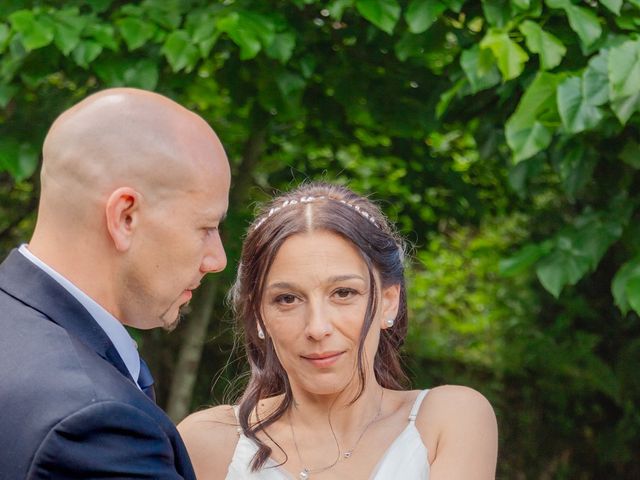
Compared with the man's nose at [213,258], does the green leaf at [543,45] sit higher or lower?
lower

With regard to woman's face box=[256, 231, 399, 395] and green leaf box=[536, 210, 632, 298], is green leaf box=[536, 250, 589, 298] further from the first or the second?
woman's face box=[256, 231, 399, 395]

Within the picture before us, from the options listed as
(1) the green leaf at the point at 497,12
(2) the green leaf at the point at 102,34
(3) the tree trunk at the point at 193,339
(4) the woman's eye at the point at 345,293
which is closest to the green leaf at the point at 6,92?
(2) the green leaf at the point at 102,34

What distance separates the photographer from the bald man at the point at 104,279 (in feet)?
6.09

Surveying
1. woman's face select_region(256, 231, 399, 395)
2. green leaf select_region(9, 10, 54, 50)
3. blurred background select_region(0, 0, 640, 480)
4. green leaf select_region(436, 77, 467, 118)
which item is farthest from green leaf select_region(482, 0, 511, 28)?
green leaf select_region(9, 10, 54, 50)

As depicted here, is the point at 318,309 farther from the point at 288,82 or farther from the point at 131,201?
the point at 288,82

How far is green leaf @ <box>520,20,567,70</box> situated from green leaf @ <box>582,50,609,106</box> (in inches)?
6.8

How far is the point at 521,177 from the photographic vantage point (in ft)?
13.4

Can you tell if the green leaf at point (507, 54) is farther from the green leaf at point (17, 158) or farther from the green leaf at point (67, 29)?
the green leaf at point (17, 158)

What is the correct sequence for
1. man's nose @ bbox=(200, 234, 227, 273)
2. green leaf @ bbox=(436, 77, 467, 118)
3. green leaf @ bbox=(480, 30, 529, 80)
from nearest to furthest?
man's nose @ bbox=(200, 234, 227, 273), green leaf @ bbox=(480, 30, 529, 80), green leaf @ bbox=(436, 77, 467, 118)

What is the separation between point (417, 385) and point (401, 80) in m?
2.97

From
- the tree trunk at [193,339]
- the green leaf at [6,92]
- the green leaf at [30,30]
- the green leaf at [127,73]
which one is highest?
the green leaf at [30,30]

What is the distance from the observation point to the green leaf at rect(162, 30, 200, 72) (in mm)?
3885

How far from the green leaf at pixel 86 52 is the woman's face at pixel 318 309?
50.9 inches

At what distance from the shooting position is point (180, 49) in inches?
154
